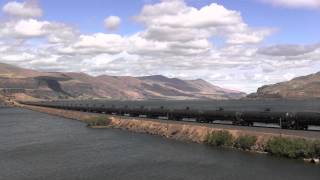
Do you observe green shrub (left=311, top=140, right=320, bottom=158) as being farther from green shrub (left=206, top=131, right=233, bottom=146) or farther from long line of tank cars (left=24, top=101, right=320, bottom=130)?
green shrub (left=206, top=131, right=233, bottom=146)

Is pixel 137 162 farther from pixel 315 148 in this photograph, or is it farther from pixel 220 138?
pixel 315 148

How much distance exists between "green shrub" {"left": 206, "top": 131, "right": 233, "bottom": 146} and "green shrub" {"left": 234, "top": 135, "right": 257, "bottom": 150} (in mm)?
1962

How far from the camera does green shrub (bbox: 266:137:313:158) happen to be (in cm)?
→ 4678

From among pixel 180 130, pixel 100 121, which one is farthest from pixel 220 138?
pixel 100 121

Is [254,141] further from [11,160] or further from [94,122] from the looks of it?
[94,122]

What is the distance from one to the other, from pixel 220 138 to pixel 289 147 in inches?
490

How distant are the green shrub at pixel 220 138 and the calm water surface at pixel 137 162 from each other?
5.15 feet

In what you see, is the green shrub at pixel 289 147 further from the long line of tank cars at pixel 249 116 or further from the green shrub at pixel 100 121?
the green shrub at pixel 100 121

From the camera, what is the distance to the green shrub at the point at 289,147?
46781mm

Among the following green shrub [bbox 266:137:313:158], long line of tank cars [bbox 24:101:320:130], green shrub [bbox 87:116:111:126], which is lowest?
green shrub [bbox 266:137:313:158]

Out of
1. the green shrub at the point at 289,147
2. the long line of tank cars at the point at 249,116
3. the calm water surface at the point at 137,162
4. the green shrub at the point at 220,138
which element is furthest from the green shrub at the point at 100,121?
the green shrub at the point at 289,147

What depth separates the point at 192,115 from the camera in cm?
8625

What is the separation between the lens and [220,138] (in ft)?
196

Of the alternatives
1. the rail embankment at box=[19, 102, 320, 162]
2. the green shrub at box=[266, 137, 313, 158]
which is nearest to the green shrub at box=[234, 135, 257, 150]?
the rail embankment at box=[19, 102, 320, 162]
